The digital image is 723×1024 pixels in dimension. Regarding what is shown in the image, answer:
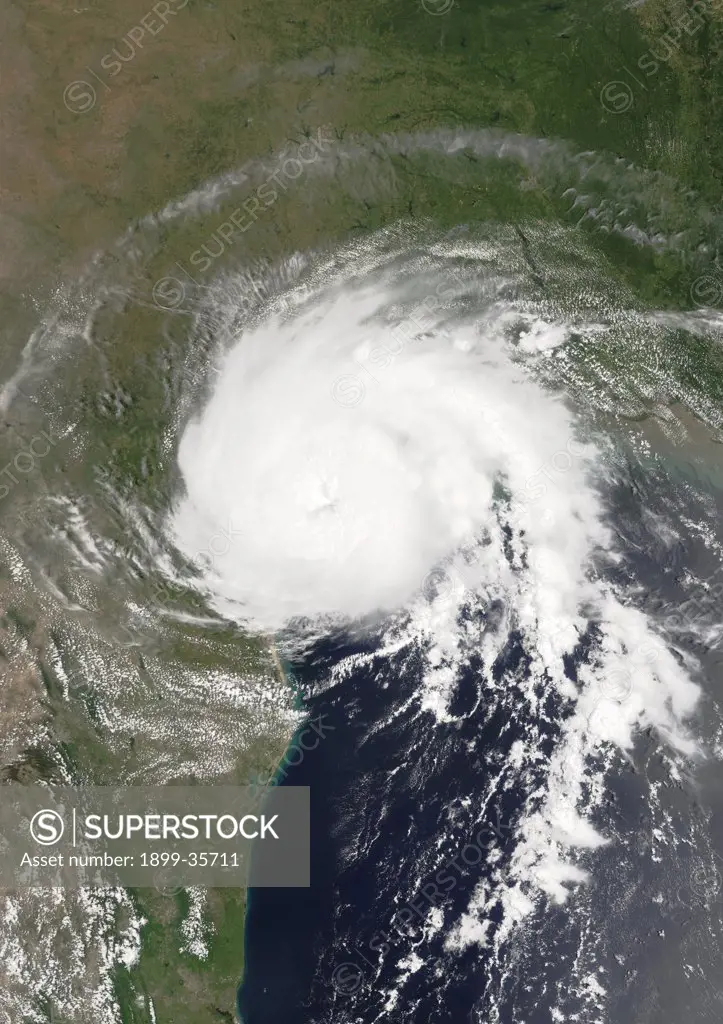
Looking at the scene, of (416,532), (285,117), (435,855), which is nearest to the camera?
(285,117)

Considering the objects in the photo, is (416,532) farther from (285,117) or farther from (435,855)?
(285,117)

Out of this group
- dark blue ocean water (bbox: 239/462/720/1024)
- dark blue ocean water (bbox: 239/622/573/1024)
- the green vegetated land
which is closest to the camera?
the green vegetated land

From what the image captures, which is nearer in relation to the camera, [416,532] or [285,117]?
[285,117]

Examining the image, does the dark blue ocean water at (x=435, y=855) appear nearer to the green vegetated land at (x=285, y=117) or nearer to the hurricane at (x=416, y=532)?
the hurricane at (x=416, y=532)

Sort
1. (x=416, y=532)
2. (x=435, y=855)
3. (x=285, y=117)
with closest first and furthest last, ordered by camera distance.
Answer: (x=285, y=117) → (x=435, y=855) → (x=416, y=532)

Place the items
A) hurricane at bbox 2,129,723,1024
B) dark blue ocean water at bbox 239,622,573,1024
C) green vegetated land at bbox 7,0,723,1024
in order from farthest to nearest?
dark blue ocean water at bbox 239,622,573,1024 → hurricane at bbox 2,129,723,1024 → green vegetated land at bbox 7,0,723,1024

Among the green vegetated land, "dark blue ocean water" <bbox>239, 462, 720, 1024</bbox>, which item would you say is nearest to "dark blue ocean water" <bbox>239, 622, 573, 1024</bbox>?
"dark blue ocean water" <bbox>239, 462, 720, 1024</bbox>

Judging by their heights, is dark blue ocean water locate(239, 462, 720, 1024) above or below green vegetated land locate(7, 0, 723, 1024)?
below

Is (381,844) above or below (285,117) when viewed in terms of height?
below

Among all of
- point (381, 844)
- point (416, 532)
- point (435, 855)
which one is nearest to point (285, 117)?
point (416, 532)

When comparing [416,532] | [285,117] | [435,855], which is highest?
[285,117]

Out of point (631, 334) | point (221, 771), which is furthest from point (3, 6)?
point (221, 771)

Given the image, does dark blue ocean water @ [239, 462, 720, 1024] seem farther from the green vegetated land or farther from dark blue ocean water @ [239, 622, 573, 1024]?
the green vegetated land
